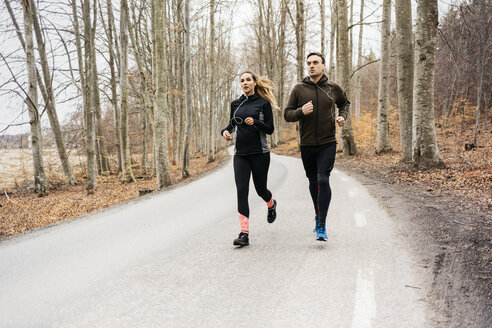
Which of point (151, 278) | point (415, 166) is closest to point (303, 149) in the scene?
point (151, 278)

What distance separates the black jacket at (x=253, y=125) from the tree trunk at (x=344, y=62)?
12382mm

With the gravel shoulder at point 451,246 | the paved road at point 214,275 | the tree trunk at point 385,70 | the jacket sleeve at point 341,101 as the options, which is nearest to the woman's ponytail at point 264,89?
the jacket sleeve at point 341,101

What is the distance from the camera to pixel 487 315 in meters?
2.40

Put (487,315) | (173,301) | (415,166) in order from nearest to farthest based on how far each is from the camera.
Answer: (487,315), (173,301), (415,166)

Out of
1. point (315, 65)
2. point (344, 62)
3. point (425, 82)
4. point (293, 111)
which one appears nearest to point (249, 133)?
point (293, 111)

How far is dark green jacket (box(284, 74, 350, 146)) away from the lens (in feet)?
13.9

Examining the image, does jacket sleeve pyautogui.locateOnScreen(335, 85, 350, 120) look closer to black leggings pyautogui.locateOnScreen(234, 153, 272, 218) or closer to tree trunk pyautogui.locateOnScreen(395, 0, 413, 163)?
black leggings pyautogui.locateOnScreen(234, 153, 272, 218)

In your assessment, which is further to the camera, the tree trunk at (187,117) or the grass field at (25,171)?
the tree trunk at (187,117)

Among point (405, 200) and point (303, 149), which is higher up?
point (303, 149)

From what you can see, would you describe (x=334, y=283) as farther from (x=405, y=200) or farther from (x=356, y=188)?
(x=356, y=188)

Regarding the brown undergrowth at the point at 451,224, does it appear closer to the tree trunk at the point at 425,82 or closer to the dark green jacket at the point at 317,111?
the tree trunk at the point at 425,82

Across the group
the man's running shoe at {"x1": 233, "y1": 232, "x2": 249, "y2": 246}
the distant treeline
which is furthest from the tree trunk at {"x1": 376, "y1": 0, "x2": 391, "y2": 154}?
the distant treeline

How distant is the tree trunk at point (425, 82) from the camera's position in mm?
9266

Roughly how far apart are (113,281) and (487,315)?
3.34 metres
